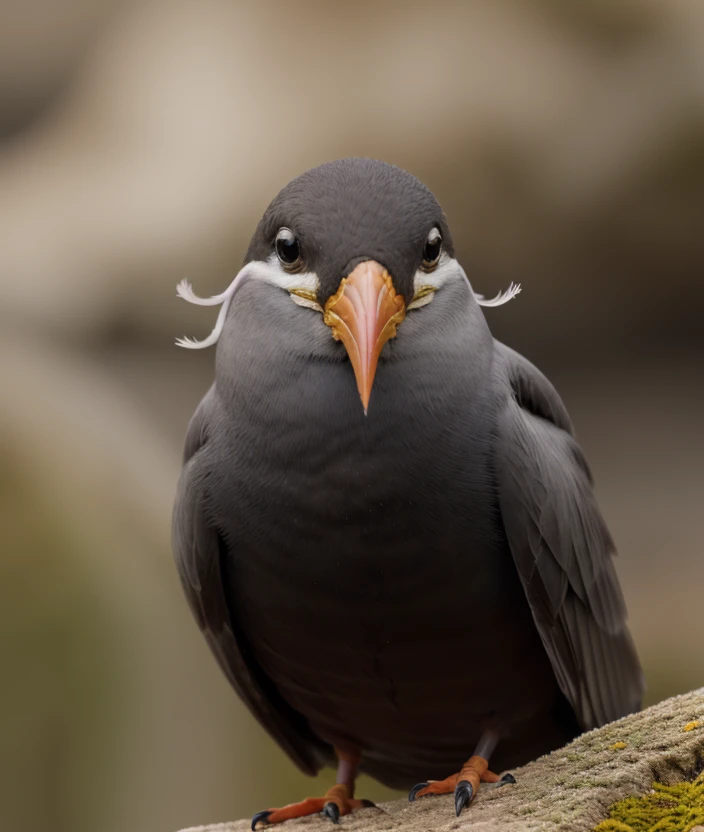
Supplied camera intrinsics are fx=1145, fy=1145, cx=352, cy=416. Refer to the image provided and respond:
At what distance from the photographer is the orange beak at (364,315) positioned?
2703 millimetres

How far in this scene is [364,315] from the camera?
271cm

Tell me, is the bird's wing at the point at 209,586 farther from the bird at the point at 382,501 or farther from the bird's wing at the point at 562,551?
the bird's wing at the point at 562,551

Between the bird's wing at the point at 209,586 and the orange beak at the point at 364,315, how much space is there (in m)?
0.71

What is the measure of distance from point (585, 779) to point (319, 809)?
1.00 meters

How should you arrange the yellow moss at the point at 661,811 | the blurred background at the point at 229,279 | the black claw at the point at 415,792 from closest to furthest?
the yellow moss at the point at 661,811
the black claw at the point at 415,792
the blurred background at the point at 229,279

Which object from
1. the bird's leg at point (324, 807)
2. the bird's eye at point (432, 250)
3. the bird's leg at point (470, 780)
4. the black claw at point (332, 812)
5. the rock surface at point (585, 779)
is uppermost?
the bird's eye at point (432, 250)

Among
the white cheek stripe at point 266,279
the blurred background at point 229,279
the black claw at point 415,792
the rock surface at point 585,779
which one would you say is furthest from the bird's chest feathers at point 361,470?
the blurred background at point 229,279

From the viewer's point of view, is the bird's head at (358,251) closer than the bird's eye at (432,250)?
Yes

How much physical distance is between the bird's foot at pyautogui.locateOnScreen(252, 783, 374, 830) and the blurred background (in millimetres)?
2859

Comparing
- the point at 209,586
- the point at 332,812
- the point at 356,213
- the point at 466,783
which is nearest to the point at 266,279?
the point at 356,213

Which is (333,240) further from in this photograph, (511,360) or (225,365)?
(511,360)

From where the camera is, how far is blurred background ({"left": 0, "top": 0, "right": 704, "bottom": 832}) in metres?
6.23

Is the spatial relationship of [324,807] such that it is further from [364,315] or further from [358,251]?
[358,251]

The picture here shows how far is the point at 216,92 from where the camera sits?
748 cm
